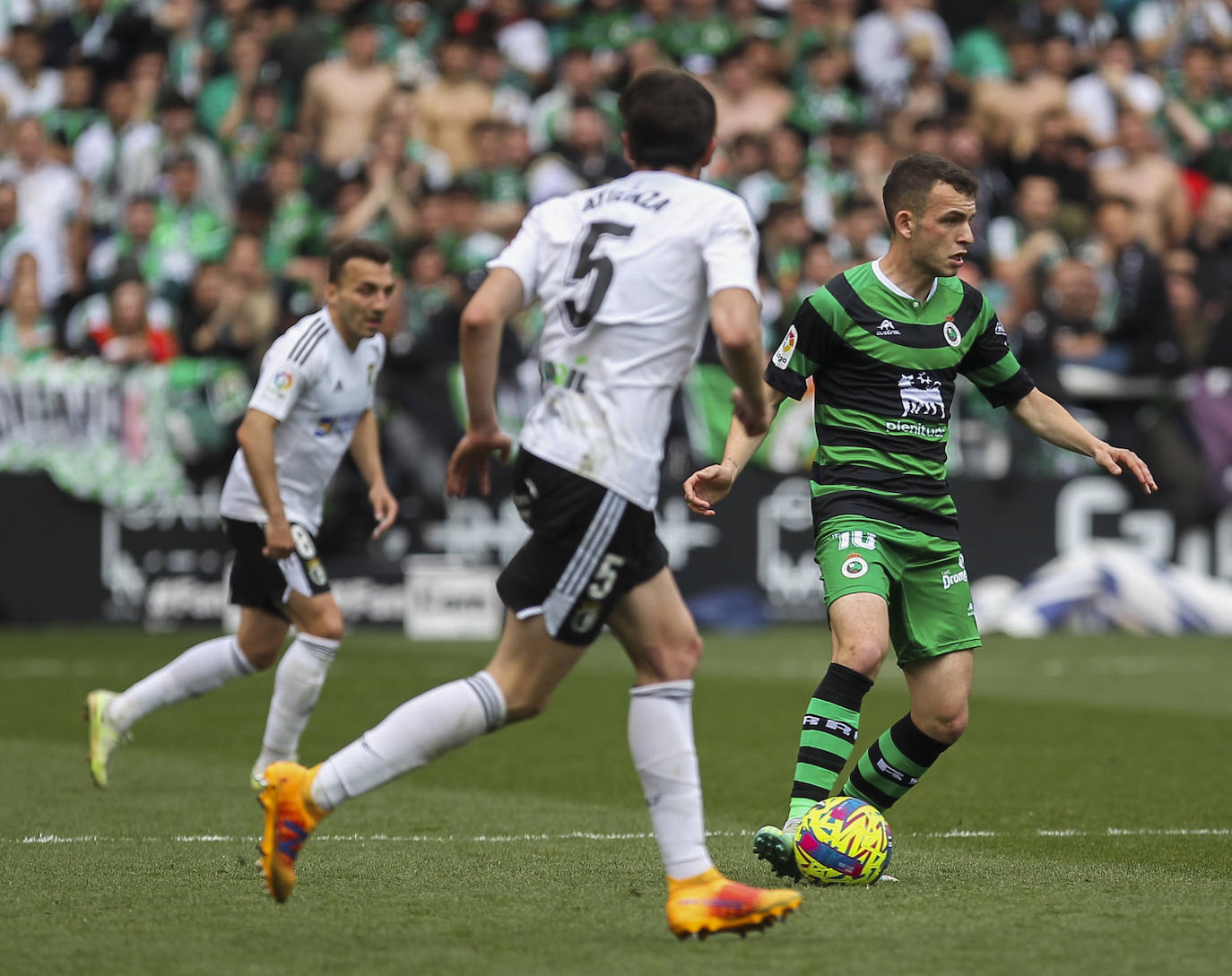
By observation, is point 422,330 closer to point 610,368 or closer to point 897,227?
point 897,227

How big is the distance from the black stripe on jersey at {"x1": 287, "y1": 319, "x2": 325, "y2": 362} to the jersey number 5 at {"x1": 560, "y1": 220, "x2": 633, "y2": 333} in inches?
128

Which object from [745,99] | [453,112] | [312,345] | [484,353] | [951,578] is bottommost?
[453,112]

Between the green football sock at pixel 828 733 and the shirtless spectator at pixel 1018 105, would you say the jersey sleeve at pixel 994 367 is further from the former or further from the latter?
the shirtless spectator at pixel 1018 105

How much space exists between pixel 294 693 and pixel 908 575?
9.96 ft

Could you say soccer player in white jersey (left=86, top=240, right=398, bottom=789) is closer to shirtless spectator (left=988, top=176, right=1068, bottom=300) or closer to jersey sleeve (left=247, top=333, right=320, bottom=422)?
jersey sleeve (left=247, top=333, right=320, bottom=422)

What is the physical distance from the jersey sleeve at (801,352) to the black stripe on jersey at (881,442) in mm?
171

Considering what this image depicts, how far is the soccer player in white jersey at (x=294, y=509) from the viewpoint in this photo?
825cm

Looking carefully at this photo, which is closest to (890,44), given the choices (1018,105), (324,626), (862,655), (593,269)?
(1018,105)

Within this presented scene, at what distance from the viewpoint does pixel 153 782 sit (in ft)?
28.4

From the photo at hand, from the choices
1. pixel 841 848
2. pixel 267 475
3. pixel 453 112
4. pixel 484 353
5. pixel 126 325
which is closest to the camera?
pixel 484 353

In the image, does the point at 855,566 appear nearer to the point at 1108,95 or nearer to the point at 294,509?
the point at 294,509

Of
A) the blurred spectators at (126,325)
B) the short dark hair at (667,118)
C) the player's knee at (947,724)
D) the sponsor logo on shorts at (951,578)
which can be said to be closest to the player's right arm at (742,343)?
the short dark hair at (667,118)

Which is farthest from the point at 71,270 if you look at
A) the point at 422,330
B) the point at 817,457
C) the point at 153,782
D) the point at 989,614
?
the point at 817,457

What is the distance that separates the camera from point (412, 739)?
5.16 meters
